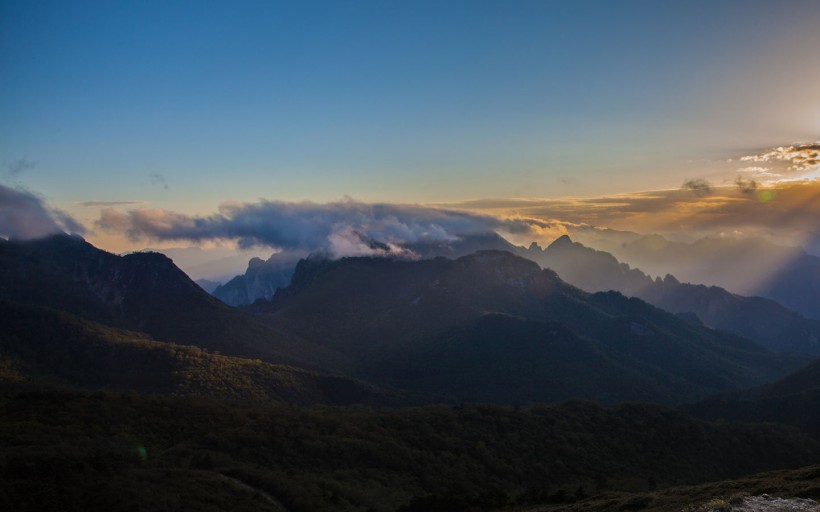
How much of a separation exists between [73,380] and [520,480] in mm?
153620

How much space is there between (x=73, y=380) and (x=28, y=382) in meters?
38.7

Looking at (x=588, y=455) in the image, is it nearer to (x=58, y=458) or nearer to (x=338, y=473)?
(x=338, y=473)

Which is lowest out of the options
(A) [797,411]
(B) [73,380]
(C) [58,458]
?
(A) [797,411]

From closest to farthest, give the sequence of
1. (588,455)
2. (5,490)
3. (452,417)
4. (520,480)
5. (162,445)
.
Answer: (5,490)
(162,445)
(520,480)
(588,455)
(452,417)

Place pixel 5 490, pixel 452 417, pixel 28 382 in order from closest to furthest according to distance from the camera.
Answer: pixel 5 490, pixel 452 417, pixel 28 382

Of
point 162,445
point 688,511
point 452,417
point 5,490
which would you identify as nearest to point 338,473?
point 162,445

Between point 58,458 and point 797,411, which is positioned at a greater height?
point 58,458

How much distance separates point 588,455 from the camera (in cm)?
13775

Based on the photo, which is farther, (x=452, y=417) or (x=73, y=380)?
(x=73, y=380)

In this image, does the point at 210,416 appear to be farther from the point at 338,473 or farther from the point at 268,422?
the point at 338,473

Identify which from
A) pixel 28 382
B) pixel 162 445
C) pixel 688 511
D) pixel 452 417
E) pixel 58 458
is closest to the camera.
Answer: pixel 688 511

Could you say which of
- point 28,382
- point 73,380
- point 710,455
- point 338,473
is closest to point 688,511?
point 338,473

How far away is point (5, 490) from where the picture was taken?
70.1 meters

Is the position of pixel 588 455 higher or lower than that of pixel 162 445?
lower
